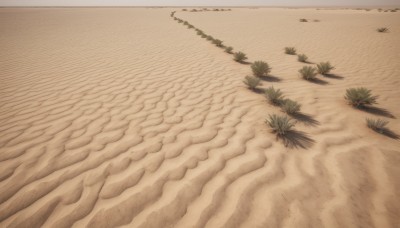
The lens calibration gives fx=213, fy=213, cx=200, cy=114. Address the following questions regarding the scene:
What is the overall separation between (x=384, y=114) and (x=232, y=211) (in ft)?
11.9

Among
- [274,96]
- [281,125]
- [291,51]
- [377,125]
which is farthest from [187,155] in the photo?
[291,51]

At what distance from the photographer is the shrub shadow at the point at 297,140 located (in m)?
2.98

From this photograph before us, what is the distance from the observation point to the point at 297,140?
3092 millimetres

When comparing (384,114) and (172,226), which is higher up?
(172,226)

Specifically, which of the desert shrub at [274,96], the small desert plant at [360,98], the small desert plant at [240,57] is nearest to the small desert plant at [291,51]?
the small desert plant at [240,57]

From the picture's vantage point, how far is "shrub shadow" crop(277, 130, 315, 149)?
2.98 metres

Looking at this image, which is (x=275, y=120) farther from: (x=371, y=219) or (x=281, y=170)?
(x=371, y=219)

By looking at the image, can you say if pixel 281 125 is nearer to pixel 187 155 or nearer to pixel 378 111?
pixel 187 155

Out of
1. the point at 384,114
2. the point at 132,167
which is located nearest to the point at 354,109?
the point at 384,114

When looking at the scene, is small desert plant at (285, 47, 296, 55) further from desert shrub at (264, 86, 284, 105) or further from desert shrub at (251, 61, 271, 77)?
desert shrub at (264, 86, 284, 105)

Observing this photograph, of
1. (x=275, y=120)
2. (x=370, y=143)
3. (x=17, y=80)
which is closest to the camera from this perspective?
(x=370, y=143)

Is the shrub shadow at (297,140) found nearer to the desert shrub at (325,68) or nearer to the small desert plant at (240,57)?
the desert shrub at (325,68)

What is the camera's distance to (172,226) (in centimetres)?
197

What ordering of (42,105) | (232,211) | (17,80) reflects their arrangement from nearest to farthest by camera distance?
(232,211), (42,105), (17,80)
